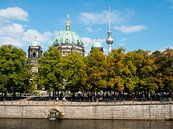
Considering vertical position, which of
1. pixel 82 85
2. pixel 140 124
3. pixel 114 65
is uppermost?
pixel 114 65

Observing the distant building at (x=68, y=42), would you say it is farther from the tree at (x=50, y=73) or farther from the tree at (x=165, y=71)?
the tree at (x=165, y=71)

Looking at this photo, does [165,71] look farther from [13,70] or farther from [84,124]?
[13,70]

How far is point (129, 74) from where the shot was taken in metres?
62.4

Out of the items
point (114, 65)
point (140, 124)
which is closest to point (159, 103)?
point (140, 124)

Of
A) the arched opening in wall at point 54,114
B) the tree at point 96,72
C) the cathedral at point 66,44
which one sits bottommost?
the arched opening in wall at point 54,114

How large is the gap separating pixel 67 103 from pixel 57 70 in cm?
1152

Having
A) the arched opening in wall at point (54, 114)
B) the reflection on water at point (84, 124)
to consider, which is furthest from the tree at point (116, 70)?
the arched opening in wall at point (54, 114)

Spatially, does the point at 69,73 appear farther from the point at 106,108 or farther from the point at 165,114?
the point at 165,114

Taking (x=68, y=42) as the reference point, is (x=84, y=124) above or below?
below

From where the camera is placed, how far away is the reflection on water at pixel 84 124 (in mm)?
48656

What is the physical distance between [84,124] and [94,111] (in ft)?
21.3

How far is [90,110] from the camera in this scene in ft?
191

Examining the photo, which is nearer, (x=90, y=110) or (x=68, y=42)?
(x=90, y=110)

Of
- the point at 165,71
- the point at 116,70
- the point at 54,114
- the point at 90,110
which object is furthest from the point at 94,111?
the point at 165,71
